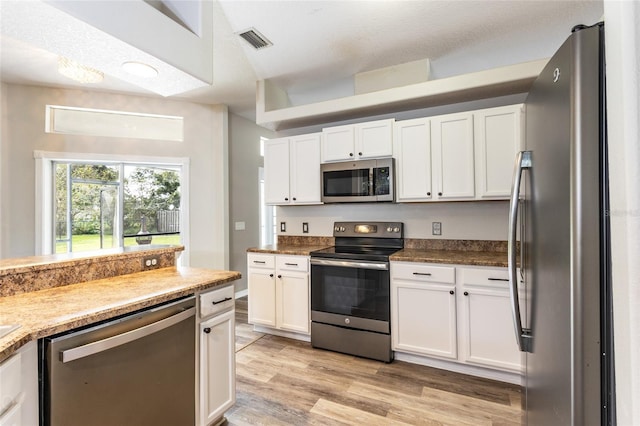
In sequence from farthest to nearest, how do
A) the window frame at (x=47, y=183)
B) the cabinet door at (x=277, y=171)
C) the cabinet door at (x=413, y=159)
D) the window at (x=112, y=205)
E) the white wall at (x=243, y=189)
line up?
1. the white wall at (x=243, y=189)
2. the window at (x=112, y=205)
3. the window frame at (x=47, y=183)
4. the cabinet door at (x=277, y=171)
5. the cabinet door at (x=413, y=159)

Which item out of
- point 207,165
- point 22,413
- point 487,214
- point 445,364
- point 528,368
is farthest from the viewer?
point 207,165

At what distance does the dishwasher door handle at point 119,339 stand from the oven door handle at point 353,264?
4.83 feet

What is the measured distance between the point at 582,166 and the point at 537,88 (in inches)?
21.1

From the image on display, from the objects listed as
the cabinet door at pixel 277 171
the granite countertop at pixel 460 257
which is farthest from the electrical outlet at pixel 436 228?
the cabinet door at pixel 277 171

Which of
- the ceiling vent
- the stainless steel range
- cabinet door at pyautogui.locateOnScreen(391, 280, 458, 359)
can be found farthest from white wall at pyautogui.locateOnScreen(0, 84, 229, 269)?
cabinet door at pyautogui.locateOnScreen(391, 280, 458, 359)

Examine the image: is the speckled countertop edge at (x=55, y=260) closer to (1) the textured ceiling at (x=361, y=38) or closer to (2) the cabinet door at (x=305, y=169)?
(2) the cabinet door at (x=305, y=169)

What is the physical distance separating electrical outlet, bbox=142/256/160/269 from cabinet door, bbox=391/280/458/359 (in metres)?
1.85

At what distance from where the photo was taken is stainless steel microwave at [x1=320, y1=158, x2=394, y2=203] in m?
2.93

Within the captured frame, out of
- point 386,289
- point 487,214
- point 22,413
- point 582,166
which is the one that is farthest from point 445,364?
point 22,413

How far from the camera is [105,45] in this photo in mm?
1455

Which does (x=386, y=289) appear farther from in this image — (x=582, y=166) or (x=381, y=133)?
(x=582, y=166)

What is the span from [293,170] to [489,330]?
7.89 feet

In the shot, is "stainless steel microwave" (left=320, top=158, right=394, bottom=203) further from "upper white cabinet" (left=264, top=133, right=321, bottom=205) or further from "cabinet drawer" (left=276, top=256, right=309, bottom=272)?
"cabinet drawer" (left=276, top=256, right=309, bottom=272)

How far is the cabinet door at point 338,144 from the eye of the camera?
3125 millimetres
